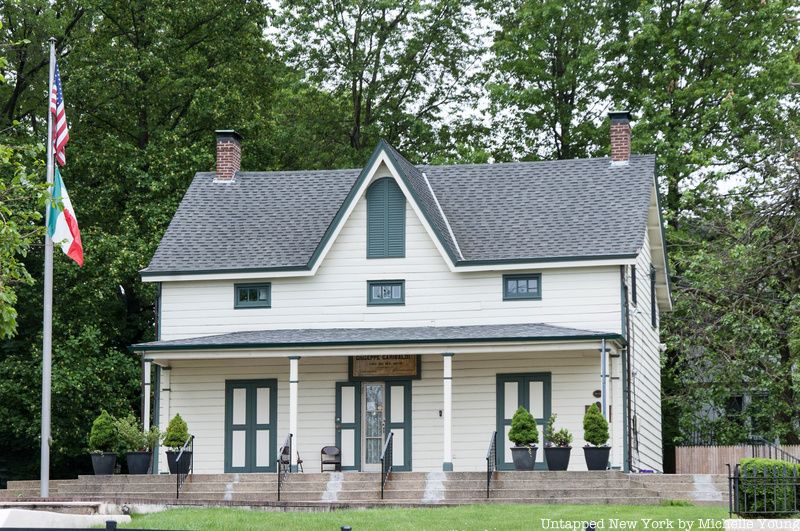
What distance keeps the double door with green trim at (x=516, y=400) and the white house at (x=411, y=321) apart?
41 mm

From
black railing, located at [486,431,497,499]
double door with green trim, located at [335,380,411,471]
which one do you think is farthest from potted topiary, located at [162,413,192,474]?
black railing, located at [486,431,497,499]

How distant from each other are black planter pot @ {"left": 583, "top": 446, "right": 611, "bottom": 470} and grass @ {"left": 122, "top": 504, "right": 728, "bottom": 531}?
12.0 feet

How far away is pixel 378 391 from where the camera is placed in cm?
3125

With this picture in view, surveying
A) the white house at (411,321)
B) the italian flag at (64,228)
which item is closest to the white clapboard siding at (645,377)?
the white house at (411,321)

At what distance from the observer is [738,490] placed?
1953 centimetres

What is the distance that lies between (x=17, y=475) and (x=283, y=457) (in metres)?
13.8

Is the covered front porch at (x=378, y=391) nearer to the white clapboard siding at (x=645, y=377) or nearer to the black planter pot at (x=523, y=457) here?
the white clapboard siding at (x=645, y=377)

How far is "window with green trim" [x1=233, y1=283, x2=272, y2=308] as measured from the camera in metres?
32.4

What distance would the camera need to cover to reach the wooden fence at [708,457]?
3697cm

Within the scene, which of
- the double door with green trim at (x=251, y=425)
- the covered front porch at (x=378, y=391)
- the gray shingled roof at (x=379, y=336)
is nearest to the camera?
the gray shingled roof at (x=379, y=336)

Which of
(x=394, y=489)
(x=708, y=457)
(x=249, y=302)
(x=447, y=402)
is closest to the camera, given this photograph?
(x=394, y=489)

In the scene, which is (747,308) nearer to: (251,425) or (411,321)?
(411,321)

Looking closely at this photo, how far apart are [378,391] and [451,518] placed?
9.86m

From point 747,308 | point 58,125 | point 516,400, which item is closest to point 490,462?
point 516,400
